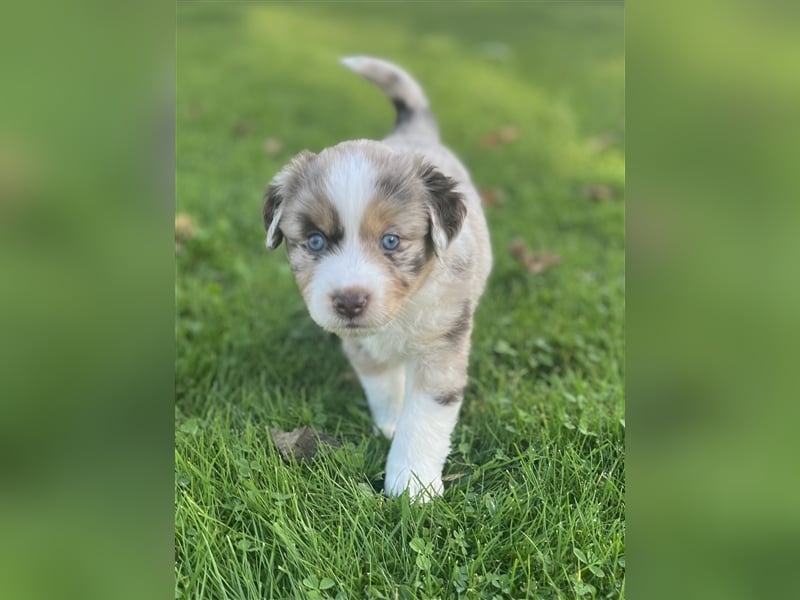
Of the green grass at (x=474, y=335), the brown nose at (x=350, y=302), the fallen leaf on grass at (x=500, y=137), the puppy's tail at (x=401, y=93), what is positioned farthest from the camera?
the fallen leaf on grass at (x=500, y=137)

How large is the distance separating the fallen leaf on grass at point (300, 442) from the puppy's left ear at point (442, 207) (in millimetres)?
956

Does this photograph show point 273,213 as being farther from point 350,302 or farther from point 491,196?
point 491,196

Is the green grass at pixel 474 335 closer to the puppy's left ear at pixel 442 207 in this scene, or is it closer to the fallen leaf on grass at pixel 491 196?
the fallen leaf on grass at pixel 491 196

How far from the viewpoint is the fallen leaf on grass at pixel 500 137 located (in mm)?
5586

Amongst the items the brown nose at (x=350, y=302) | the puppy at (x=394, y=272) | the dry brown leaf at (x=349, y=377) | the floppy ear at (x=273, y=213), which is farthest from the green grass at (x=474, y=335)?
the floppy ear at (x=273, y=213)

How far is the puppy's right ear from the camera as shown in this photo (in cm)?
232

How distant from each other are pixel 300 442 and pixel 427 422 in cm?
54

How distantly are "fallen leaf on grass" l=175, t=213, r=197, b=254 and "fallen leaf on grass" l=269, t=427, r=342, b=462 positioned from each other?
5.89ft


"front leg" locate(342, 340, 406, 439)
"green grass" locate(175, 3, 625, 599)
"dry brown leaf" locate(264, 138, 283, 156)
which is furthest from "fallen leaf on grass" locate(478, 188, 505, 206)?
"front leg" locate(342, 340, 406, 439)

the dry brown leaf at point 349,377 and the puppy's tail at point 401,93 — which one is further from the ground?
the puppy's tail at point 401,93

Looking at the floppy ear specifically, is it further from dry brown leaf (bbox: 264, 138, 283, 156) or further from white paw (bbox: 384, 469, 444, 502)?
dry brown leaf (bbox: 264, 138, 283, 156)

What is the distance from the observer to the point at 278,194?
237 centimetres
